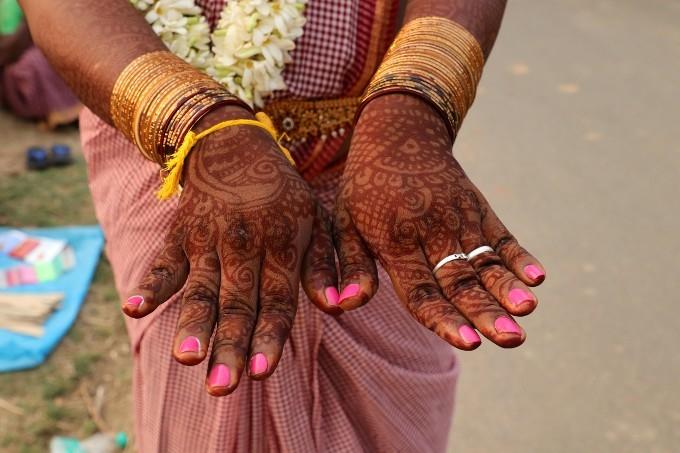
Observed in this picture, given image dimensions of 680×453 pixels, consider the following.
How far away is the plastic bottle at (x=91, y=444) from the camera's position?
2391 mm

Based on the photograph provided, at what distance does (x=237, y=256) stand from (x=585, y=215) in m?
2.80

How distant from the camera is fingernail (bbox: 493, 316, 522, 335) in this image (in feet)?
3.07

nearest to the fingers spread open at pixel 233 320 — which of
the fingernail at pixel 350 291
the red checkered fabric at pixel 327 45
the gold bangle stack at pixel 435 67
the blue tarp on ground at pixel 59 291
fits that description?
the fingernail at pixel 350 291

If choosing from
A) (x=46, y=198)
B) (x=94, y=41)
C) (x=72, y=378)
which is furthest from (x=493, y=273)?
(x=46, y=198)

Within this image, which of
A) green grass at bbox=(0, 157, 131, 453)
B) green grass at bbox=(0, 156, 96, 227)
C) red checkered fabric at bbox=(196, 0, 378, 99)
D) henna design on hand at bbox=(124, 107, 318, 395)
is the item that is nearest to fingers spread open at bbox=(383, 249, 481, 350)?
henna design on hand at bbox=(124, 107, 318, 395)

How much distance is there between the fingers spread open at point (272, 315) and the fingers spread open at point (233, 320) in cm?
1

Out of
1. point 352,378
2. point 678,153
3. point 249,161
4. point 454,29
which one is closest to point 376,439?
point 352,378

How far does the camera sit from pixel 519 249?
1.03m

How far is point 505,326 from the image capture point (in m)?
0.94

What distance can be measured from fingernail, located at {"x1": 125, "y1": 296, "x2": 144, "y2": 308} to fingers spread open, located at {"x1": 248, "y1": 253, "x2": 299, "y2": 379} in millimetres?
140

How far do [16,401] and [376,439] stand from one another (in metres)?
1.67

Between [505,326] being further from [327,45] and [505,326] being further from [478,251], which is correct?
[327,45]

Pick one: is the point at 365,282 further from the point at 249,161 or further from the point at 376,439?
the point at 376,439

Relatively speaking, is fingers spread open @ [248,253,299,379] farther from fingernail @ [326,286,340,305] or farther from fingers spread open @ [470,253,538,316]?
fingers spread open @ [470,253,538,316]
